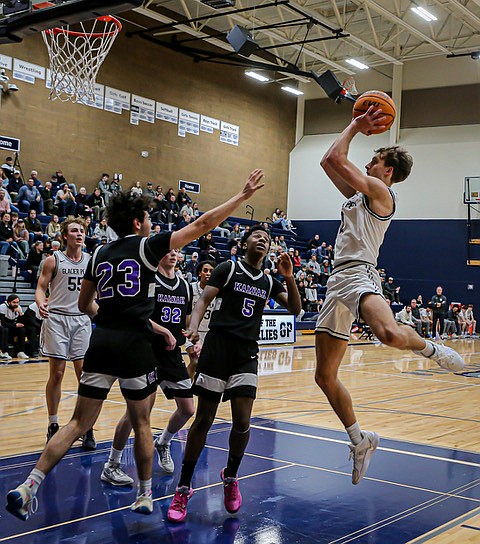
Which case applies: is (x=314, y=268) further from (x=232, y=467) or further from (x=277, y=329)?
(x=232, y=467)

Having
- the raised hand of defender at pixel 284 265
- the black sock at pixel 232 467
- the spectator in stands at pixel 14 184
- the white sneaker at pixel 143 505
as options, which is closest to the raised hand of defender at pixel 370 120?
the raised hand of defender at pixel 284 265

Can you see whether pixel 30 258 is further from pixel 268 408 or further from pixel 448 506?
pixel 448 506

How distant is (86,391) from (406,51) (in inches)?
994

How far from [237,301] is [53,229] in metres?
12.9

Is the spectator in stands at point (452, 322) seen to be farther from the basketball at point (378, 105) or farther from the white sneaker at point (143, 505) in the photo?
the white sneaker at point (143, 505)

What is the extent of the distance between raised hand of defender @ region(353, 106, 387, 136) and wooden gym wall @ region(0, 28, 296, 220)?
55.0 ft

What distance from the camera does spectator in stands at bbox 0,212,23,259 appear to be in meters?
15.0

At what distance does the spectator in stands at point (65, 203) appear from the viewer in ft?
60.3

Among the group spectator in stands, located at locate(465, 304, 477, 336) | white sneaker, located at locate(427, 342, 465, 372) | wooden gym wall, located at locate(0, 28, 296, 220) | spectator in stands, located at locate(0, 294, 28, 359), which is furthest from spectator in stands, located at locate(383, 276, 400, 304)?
white sneaker, located at locate(427, 342, 465, 372)

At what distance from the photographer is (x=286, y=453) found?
20.3 ft

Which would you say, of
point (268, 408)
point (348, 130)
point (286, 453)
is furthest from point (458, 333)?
point (348, 130)

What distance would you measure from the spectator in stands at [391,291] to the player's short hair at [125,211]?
21974 mm

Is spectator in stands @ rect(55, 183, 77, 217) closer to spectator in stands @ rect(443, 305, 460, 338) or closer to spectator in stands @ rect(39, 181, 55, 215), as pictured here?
spectator in stands @ rect(39, 181, 55, 215)

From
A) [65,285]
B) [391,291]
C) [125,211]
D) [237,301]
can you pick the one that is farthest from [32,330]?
[391,291]
